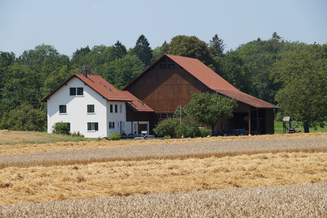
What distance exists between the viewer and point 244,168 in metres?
18.7

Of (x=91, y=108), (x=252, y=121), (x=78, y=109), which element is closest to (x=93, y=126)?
(x=91, y=108)

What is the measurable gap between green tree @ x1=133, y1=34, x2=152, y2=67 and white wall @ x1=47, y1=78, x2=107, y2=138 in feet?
307

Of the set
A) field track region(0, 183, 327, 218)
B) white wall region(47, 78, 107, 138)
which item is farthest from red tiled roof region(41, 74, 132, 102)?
field track region(0, 183, 327, 218)

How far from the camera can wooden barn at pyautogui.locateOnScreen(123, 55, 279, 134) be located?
2288 inches

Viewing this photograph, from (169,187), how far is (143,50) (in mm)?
140663

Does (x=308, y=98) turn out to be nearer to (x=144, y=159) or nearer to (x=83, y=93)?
(x=83, y=93)

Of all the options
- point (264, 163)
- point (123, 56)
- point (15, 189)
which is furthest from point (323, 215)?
point (123, 56)

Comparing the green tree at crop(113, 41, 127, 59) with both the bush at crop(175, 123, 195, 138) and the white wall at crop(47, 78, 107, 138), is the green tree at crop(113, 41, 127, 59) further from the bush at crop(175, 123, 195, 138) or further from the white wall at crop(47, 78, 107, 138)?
the bush at crop(175, 123, 195, 138)

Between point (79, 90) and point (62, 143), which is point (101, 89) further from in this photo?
point (62, 143)

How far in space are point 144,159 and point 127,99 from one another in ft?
112

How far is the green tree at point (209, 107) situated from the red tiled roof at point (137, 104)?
6.25m

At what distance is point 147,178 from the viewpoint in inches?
638

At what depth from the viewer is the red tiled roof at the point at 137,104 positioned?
57338 millimetres

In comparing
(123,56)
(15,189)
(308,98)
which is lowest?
(15,189)
